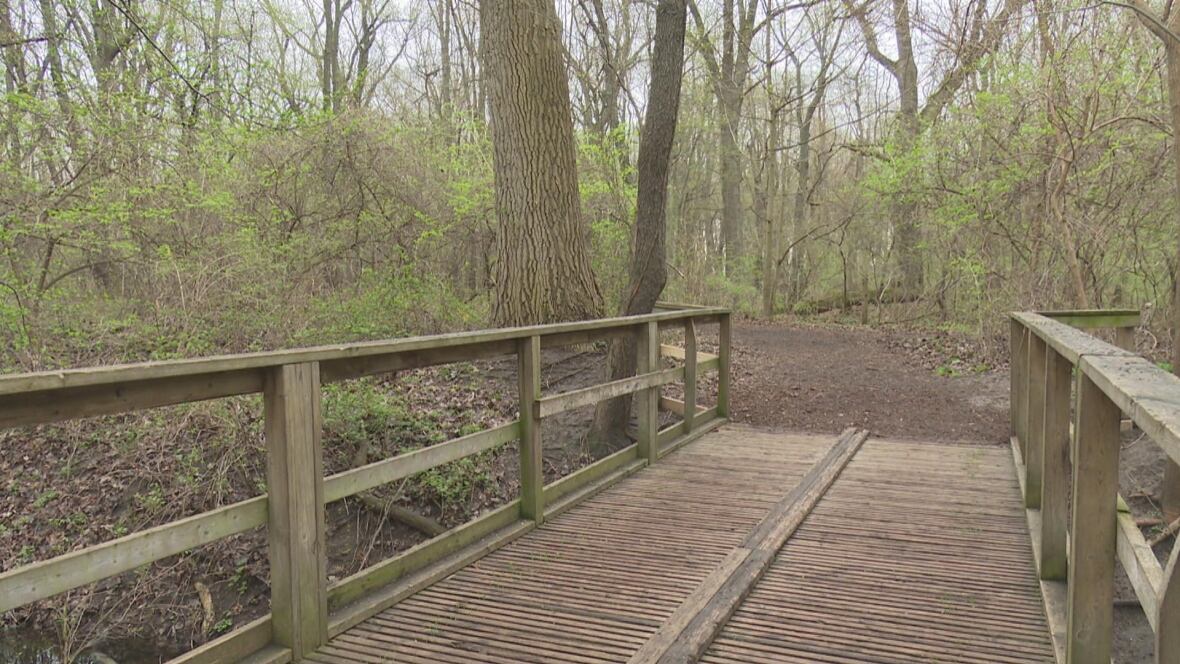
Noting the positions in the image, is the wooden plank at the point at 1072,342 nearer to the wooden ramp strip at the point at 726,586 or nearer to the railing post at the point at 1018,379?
the wooden ramp strip at the point at 726,586

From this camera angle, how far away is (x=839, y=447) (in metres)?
6.54

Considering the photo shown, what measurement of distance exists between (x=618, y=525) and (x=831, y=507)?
1.40 meters

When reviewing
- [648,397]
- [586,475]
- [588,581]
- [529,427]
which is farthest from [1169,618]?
[648,397]

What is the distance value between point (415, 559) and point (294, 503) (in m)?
0.98

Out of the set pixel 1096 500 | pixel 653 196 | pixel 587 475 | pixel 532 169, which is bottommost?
pixel 587 475

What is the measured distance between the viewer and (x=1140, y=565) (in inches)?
81.8

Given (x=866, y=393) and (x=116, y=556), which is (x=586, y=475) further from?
(x=866, y=393)

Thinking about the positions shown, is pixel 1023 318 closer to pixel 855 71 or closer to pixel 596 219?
pixel 596 219

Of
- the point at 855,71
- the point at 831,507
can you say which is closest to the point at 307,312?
the point at 831,507

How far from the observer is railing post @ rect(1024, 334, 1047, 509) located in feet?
14.5

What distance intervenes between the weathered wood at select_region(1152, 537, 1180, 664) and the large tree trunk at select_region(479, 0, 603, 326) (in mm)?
6576

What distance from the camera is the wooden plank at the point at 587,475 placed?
490cm

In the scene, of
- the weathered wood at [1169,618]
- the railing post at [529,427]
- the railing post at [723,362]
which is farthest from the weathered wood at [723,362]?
the weathered wood at [1169,618]

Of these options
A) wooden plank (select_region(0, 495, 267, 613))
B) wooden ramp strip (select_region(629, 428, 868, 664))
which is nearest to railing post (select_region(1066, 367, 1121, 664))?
wooden ramp strip (select_region(629, 428, 868, 664))
